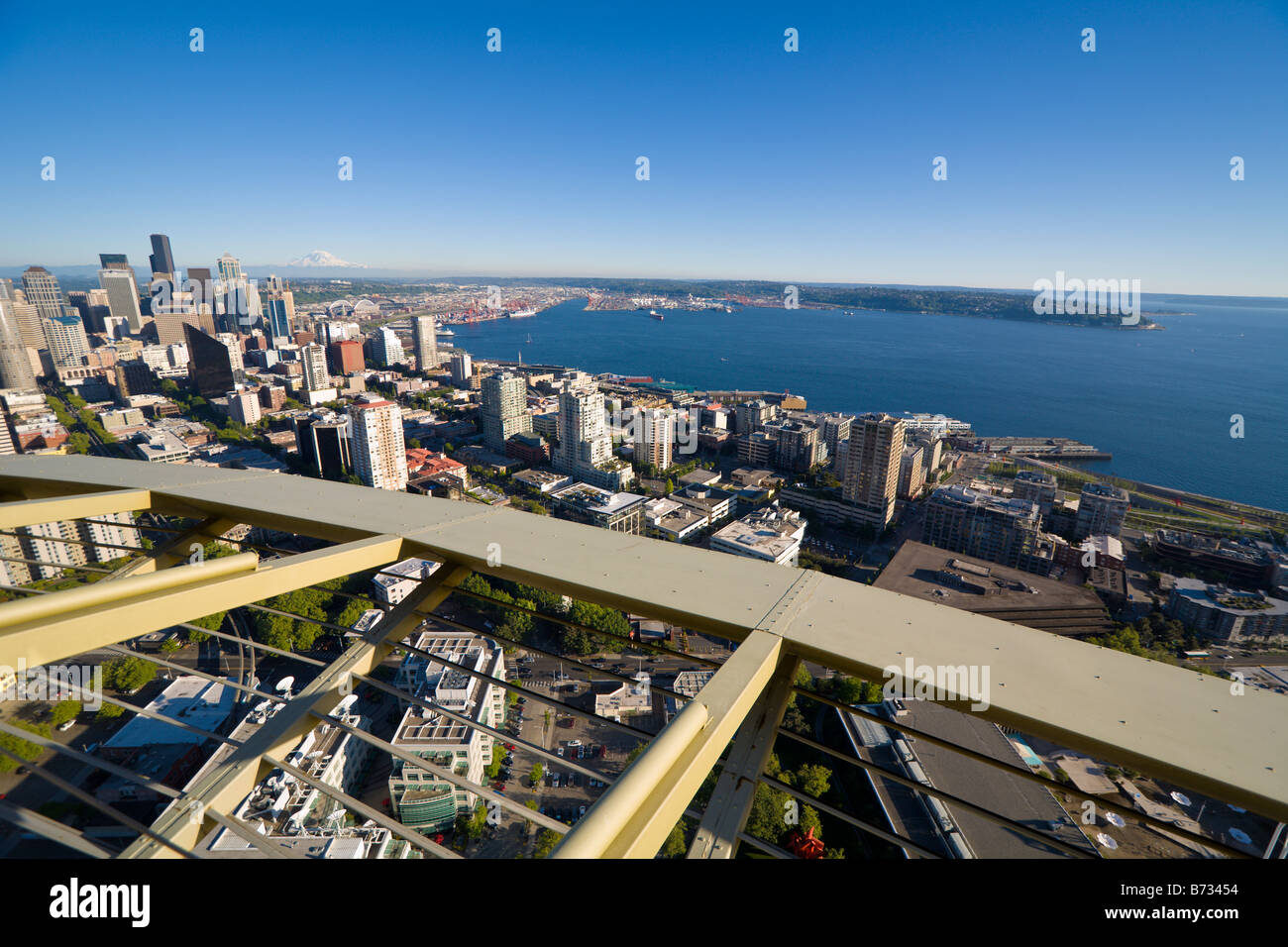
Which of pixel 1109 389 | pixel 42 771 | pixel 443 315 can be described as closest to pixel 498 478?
pixel 42 771

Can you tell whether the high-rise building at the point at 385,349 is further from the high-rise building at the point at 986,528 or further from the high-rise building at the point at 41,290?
the high-rise building at the point at 986,528

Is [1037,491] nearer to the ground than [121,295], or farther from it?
nearer to the ground

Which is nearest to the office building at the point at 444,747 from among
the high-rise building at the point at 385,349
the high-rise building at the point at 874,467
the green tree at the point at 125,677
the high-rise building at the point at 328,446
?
the green tree at the point at 125,677

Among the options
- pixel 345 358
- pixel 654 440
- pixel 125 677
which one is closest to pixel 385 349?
pixel 345 358

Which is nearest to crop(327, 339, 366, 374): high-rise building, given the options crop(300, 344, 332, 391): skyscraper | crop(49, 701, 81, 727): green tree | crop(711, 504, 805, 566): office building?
crop(300, 344, 332, 391): skyscraper

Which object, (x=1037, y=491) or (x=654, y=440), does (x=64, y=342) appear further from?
(x=1037, y=491)
